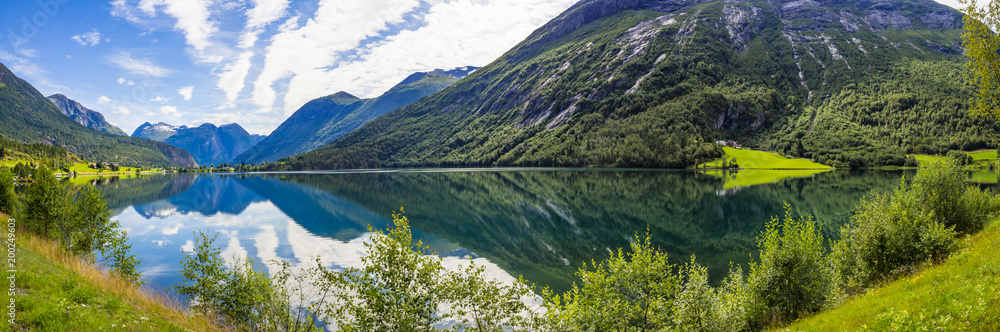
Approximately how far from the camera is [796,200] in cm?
6744

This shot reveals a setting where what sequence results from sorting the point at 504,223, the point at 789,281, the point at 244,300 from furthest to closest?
the point at 504,223 → the point at 789,281 → the point at 244,300

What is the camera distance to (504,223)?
58.2 meters

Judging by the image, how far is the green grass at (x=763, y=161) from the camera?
566ft

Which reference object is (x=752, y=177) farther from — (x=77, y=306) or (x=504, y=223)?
(x=77, y=306)

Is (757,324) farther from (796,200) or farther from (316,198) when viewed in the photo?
(316,198)

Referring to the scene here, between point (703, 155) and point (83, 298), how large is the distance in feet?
654

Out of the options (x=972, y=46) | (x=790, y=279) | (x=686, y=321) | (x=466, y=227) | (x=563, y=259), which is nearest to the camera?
(x=686, y=321)

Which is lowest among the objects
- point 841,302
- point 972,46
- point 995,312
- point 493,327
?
point 841,302

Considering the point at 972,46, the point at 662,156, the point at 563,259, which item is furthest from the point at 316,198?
the point at 662,156

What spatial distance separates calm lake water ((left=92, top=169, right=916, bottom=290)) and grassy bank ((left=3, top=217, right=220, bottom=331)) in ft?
51.9

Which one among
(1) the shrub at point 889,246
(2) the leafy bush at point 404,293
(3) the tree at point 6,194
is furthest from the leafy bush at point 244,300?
(3) the tree at point 6,194

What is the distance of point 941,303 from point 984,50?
18.9 metres

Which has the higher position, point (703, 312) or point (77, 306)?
point (77, 306)

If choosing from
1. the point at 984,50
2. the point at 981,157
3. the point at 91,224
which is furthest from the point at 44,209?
the point at 981,157
